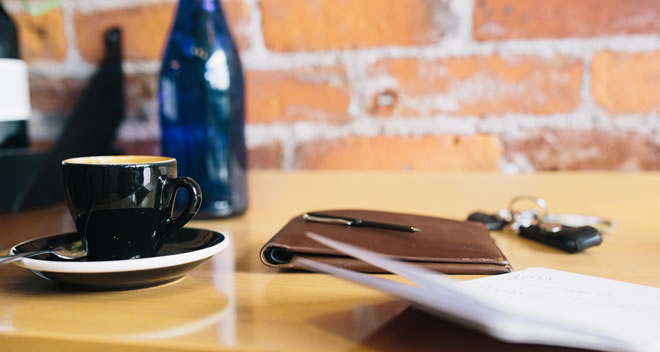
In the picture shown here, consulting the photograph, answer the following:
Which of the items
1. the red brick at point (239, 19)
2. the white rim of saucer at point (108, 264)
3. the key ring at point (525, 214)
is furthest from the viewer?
the red brick at point (239, 19)

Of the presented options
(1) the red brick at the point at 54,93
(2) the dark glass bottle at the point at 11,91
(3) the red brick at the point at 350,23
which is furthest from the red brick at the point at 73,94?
(3) the red brick at the point at 350,23

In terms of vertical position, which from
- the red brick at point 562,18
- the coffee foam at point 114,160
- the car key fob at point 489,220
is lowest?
the car key fob at point 489,220

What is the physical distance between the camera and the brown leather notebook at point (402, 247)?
486mm

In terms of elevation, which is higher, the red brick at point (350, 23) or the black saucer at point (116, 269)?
the red brick at point (350, 23)

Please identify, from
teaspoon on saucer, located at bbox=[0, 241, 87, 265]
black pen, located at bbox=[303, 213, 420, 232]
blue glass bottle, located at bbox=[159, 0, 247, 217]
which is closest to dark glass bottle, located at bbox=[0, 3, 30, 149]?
blue glass bottle, located at bbox=[159, 0, 247, 217]

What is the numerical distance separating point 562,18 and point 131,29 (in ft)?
2.39

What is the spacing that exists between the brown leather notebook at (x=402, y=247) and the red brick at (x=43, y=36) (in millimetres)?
709

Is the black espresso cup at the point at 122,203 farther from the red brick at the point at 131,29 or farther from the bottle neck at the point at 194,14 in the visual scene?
the red brick at the point at 131,29

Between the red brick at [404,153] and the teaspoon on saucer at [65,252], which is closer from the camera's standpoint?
the teaspoon on saucer at [65,252]

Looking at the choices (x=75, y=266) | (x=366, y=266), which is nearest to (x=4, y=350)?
(x=75, y=266)

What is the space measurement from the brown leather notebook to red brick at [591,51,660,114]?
1.30 ft

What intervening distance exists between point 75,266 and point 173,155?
0.42 meters

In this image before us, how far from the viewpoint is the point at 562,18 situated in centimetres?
82

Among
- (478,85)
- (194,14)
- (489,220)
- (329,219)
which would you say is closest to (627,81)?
(478,85)
